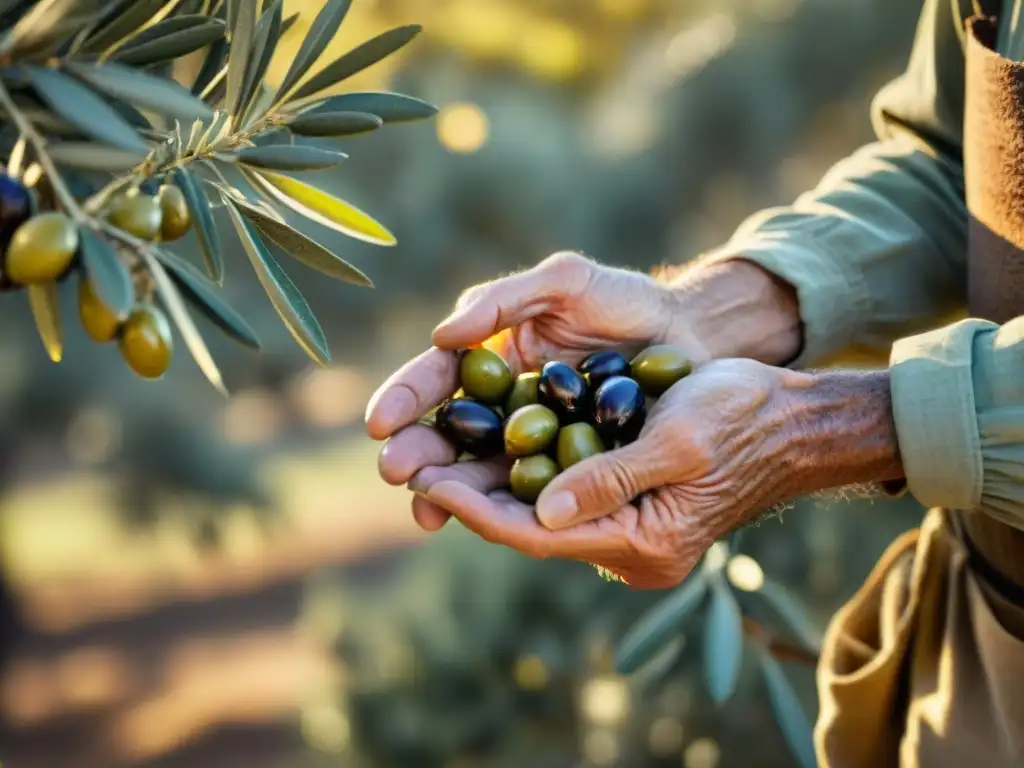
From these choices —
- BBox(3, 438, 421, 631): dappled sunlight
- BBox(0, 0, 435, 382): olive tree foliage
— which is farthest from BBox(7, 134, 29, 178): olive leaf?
BBox(3, 438, 421, 631): dappled sunlight

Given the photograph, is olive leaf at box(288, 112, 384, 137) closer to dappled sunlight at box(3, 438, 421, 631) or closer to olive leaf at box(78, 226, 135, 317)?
olive leaf at box(78, 226, 135, 317)

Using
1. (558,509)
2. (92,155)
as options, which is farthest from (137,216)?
(558,509)

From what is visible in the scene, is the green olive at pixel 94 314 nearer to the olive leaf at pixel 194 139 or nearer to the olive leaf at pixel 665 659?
the olive leaf at pixel 194 139

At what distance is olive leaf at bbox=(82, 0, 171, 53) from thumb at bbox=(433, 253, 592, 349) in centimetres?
59

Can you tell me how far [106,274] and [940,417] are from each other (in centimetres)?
83

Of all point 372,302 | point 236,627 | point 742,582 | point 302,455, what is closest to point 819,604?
point 742,582

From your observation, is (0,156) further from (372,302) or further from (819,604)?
(372,302)

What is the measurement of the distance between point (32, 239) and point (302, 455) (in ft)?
21.5

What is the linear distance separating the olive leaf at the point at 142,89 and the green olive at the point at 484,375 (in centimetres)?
67

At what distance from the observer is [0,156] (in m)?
0.66

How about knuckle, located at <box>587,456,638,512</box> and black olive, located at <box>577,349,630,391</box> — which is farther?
black olive, located at <box>577,349,630,391</box>

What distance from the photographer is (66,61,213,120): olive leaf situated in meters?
0.59

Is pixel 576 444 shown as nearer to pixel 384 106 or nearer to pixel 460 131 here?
pixel 384 106

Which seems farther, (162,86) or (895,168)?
(895,168)
